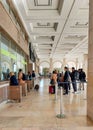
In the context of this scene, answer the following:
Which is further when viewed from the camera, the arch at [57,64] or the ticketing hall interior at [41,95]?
the arch at [57,64]

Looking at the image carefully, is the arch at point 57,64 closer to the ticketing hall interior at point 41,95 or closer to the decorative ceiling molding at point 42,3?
the ticketing hall interior at point 41,95

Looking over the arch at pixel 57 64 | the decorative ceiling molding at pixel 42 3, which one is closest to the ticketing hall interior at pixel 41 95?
the decorative ceiling molding at pixel 42 3

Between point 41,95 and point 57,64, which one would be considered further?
point 57,64

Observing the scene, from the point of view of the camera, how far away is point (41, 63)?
43.3 meters

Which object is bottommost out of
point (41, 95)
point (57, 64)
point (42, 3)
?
point (41, 95)

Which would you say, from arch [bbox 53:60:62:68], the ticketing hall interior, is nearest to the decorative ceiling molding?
the ticketing hall interior

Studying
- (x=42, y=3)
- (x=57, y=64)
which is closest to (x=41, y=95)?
(x=42, y=3)

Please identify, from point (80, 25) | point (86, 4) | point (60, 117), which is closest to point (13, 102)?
point (60, 117)

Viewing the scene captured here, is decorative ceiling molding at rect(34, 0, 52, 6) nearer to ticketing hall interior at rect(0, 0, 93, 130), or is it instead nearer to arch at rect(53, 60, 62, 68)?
ticketing hall interior at rect(0, 0, 93, 130)

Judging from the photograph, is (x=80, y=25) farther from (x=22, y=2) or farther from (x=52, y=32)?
(x=22, y=2)

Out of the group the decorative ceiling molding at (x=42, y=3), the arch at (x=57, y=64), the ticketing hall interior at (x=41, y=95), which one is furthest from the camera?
the arch at (x=57, y=64)

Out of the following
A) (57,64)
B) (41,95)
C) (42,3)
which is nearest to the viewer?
(42,3)

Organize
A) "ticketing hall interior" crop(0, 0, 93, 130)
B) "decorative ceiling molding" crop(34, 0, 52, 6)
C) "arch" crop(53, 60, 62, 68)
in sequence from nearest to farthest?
1. "ticketing hall interior" crop(0, 0, 93, 130)
2. "decorative ceiling molding" crop(34, 0, 52, 6)
3. "arch" crop(53, 60, 62, 68)

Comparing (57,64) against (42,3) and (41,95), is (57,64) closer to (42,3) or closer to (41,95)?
(41,95)
